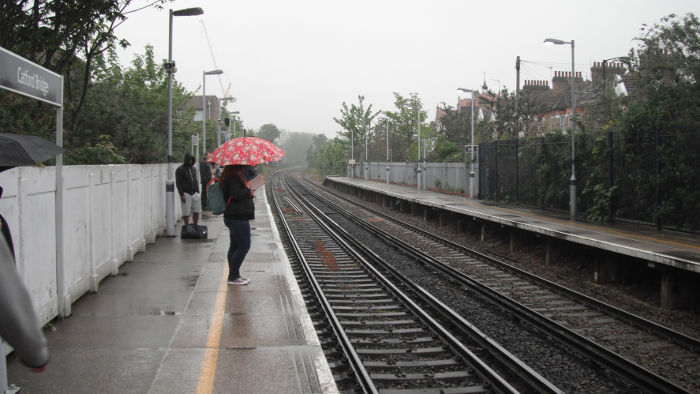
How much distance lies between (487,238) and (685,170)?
211 inches

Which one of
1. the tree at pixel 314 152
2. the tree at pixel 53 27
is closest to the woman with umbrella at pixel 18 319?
the tree at pixel 53 27

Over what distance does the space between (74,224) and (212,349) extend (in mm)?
2621

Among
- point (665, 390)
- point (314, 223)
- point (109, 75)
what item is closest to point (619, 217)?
point (314, 223)

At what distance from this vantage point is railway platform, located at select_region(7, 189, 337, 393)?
4539 mm

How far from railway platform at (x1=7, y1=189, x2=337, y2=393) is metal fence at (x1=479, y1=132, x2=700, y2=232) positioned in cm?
933

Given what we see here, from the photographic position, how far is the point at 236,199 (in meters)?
7.81

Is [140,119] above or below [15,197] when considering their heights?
above

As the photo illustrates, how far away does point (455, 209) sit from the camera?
1834 cm

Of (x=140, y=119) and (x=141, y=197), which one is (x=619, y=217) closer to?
(x=141, y=197)

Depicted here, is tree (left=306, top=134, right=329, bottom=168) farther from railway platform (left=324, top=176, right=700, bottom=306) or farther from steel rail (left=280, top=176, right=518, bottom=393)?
steel rail (left=280, top=176, right=518, bottom=393)

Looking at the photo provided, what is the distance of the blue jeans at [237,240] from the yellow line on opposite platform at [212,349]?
0.54m

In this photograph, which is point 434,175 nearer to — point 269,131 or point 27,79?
point 27,79

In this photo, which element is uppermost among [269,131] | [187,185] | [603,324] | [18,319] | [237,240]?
[269,131]

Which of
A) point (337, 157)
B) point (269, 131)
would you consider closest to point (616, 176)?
point (337, 157)
